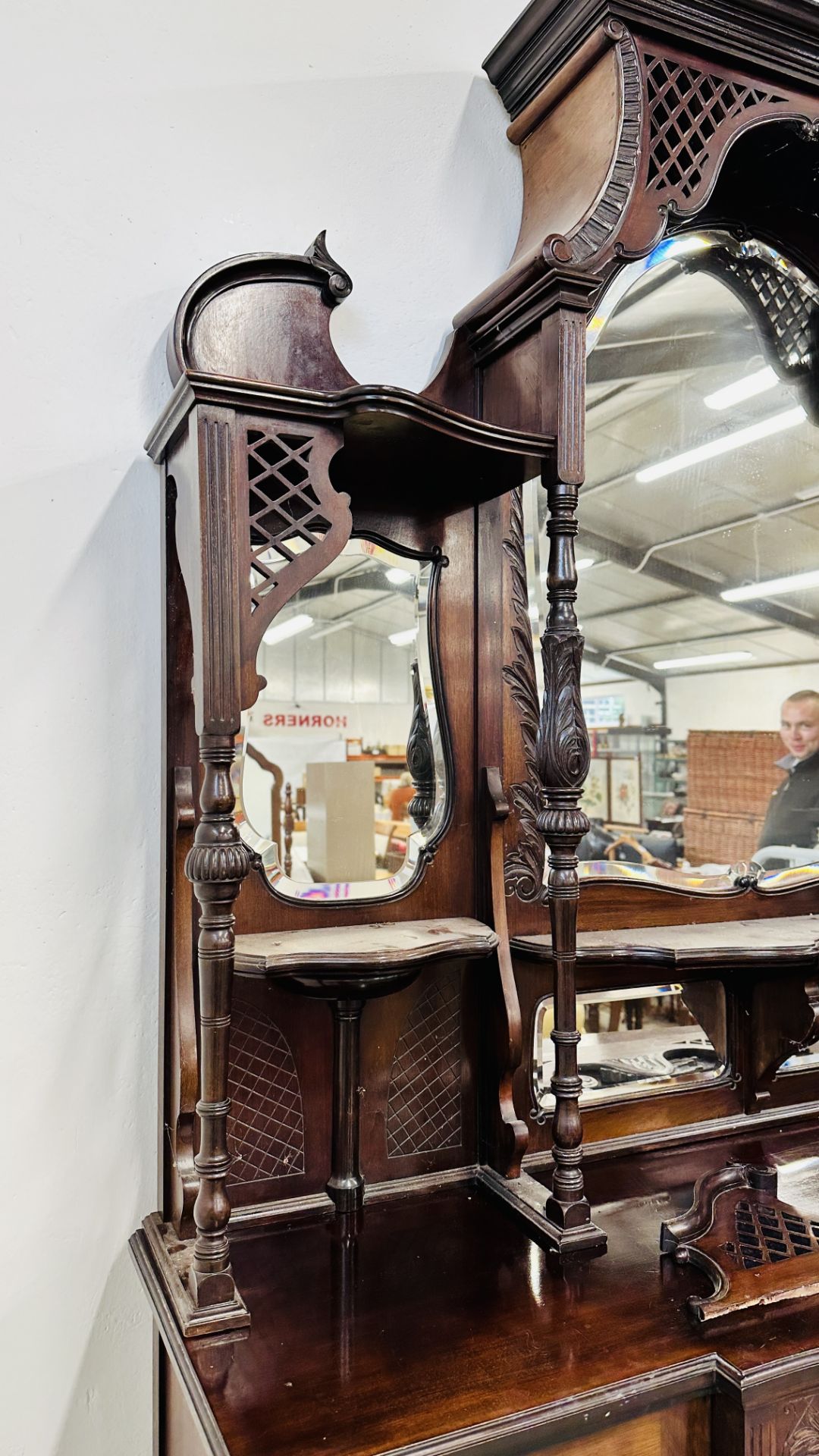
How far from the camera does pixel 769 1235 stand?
1618 millimetres

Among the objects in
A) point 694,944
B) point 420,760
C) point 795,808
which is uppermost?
point 420,760

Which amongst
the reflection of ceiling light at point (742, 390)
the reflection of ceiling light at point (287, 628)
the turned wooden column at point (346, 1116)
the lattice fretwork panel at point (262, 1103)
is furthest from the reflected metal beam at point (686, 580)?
the lattice fretwork panel at point (262, 1103)

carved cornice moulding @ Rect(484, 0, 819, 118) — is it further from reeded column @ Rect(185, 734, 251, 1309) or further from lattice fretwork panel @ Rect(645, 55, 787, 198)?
reeded column @ Rect(185, 734, 251, 1309)

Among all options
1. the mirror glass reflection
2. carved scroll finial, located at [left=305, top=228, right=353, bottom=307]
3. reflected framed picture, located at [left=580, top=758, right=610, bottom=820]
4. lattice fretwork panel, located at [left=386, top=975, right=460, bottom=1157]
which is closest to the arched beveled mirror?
reflected framed picture, located at [left=580, top=758, right=610, bottom=820]

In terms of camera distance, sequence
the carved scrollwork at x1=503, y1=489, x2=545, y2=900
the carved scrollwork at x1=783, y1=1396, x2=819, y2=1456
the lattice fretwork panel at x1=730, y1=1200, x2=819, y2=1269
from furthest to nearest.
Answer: the carved scrollwork at x1=503, y1=489, x2=545, y2=900, the lattice fretwork panel at x1=730, y1=1200, x2=819, y2=1269, the carved scrollwork at x1=783, y1=1396, x2=819, y2=1456

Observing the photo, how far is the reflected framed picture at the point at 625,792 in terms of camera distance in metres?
2.06

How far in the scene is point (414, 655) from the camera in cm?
188

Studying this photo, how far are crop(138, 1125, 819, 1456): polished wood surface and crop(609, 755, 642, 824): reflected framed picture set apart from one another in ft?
2.51

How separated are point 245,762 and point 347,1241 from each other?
851 mm

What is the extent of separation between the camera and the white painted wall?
5.32ft

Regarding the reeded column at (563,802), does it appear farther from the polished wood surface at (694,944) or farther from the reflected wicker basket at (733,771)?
the reflected wicker basket at (733,771)

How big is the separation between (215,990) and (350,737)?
601mm

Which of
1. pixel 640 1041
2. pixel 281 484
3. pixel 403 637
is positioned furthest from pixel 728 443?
pixel 640 1041

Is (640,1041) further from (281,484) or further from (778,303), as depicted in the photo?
(778,303)
